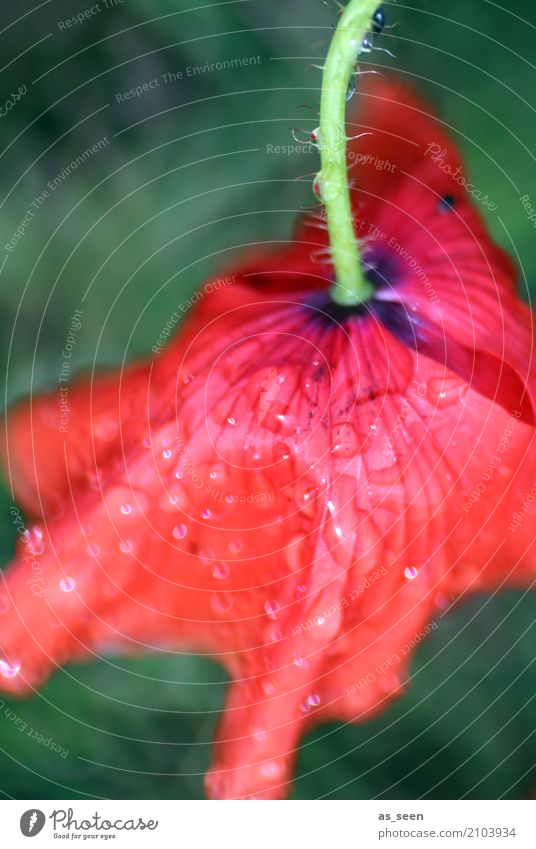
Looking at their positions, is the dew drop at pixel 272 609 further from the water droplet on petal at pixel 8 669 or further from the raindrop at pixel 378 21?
the raindrop at pixel 378 21

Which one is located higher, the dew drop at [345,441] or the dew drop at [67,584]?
the dew drop at [345,441]

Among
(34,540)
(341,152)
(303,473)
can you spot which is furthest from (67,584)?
(341,152)

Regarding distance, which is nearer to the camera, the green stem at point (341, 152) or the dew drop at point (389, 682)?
the green stem at point (341, 152)

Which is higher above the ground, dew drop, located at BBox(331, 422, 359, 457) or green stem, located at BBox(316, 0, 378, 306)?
green stem, located at BBox(316, 0, 378, 306)

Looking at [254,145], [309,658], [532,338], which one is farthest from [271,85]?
[309,658]

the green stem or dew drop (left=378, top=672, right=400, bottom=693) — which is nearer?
the green stem

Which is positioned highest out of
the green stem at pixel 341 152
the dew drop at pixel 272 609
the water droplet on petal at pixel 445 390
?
the green stem at pixel 341 152

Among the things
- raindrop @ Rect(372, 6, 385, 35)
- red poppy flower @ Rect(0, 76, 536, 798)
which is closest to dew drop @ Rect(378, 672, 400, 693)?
red poppy flower @ Rect(0, 76, 536, 798)

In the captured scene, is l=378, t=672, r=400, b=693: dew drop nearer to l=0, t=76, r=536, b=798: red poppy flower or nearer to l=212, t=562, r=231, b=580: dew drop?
l=0, t=76, r=536, b=798: red poppy flower

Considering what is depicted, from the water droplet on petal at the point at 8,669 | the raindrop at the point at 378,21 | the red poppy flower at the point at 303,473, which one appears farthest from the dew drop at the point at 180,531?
the raindrop at the point at 378,21
